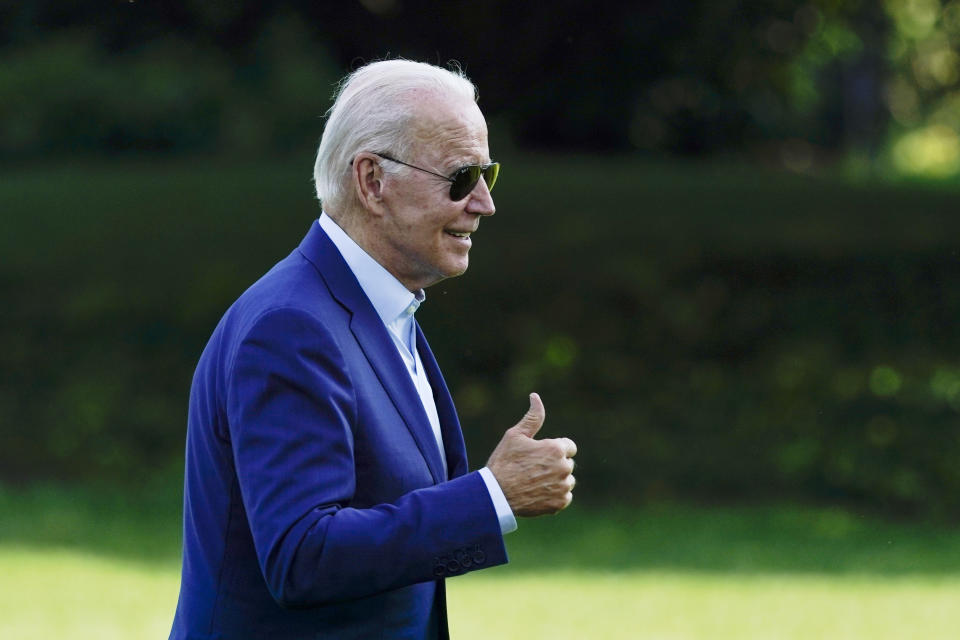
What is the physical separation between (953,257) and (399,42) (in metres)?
5.22

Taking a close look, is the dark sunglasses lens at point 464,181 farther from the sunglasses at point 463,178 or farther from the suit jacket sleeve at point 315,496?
the suit jacket sleeve at point 315,496

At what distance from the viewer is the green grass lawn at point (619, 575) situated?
8.10 m

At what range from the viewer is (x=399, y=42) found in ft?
43.5

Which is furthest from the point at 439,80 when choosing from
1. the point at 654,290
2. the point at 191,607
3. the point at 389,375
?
the point at 654,290

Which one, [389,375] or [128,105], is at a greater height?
[128,105]

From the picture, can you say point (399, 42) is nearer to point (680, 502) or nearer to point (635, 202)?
point (635, 202)

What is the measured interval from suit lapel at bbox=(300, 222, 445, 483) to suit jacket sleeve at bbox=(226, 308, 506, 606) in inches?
5.5

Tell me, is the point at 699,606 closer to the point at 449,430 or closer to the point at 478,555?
the point at 449,430

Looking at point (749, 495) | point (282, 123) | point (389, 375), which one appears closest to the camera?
point (389, 375)

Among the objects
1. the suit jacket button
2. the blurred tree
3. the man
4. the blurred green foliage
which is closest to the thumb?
the man

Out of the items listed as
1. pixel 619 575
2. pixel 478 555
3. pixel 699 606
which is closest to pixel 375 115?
pixel 478 555

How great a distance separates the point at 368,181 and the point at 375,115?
13cm

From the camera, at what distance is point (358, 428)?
2646 mm

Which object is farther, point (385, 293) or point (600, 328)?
point (600, 328)
